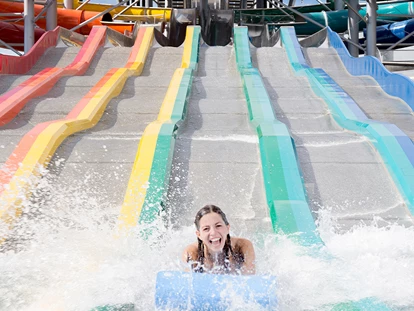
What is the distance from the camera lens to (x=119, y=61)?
7172mm

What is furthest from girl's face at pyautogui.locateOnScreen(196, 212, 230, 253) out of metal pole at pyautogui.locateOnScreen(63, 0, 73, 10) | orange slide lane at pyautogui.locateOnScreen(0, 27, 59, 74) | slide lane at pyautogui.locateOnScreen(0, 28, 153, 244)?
metal pole at pyautogui.locateOnScreen(63, 0, 73, 10)

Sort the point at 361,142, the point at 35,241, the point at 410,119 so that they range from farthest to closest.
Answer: the point at 410,119
the point at 361,142
the point at 35,241

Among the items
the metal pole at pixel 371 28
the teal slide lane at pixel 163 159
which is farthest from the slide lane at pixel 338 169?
the metal pole at pixel 371 28

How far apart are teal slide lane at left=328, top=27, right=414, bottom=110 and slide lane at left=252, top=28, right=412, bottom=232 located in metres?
0.95

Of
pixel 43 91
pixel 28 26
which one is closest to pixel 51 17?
pixel 28 26

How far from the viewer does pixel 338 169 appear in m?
3.85

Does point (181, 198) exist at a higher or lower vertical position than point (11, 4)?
lower

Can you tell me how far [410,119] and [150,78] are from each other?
9.58ft

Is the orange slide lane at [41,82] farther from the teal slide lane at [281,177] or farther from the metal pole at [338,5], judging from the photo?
the metal pole at [338,5]

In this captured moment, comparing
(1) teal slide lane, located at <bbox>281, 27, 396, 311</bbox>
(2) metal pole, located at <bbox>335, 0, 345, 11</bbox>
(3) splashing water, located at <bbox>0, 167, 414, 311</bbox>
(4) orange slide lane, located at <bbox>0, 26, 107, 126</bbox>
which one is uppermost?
(2) metal pole, located at <bbox>335, 0, 345, 11</bbox>

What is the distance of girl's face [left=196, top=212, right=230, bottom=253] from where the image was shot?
8.07ft

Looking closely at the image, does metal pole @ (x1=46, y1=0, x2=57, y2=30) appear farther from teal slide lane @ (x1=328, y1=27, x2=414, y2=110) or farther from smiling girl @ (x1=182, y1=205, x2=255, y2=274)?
smiling girl @ (x1=182, y1=205, x2=255, y2=274)

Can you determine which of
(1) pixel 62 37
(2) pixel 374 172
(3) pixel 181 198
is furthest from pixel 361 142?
(1) pixel 62 37

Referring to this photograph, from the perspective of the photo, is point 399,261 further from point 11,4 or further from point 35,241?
point 11,4
